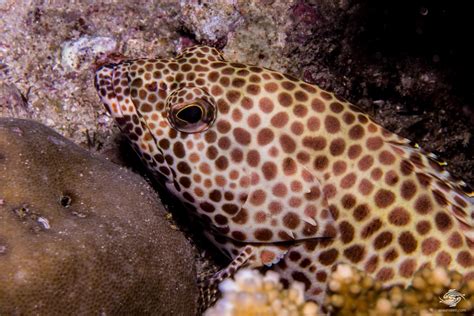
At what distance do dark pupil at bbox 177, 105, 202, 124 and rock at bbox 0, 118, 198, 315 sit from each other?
32.4 inches

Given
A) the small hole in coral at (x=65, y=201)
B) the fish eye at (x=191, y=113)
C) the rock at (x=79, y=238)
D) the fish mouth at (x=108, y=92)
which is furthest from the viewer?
the fish mouth at (x=108, y=92)

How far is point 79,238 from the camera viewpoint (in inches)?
124

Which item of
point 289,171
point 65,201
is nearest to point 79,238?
point 65,201

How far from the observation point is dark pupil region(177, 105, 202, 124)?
387 cm

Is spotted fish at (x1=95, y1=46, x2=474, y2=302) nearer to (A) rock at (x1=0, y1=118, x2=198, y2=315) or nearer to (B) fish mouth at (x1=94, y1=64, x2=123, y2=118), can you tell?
(B) fish mouth at (x1=94, y1=64, x2=123, y2=118)

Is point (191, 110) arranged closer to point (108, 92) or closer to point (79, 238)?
point (108, 92)

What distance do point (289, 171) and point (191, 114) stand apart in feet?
3.39

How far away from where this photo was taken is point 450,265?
359cm

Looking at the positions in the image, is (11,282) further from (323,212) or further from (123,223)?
(323,212)

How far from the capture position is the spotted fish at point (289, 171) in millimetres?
3730

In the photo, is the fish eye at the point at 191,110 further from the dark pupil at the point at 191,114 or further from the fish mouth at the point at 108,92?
the fish mouth at the point at 108,92

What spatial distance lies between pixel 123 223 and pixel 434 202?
2.69 meters

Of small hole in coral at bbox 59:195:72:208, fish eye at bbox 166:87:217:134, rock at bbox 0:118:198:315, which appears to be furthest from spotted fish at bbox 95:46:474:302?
small hole in coral at bbox 59:195:72:208

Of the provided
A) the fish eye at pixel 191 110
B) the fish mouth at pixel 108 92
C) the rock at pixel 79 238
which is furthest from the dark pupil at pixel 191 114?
the rock at pixel 79 238
